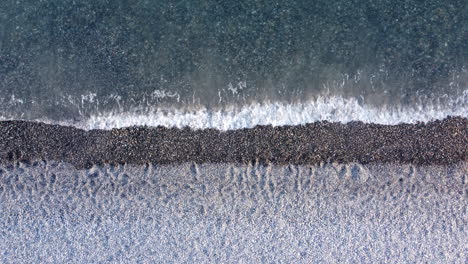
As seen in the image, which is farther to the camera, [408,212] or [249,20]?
[249,20]

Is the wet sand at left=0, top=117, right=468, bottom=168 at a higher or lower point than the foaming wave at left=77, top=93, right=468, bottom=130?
lower

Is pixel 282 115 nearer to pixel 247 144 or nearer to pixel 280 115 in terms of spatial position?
pixel 280 115

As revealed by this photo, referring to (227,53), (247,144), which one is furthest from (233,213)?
(227,53)

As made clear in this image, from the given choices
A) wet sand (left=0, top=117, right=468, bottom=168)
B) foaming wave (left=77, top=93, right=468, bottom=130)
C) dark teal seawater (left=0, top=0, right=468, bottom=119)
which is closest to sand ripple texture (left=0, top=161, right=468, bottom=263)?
wet sand (left=0, top=117, right=468, bottom=168)

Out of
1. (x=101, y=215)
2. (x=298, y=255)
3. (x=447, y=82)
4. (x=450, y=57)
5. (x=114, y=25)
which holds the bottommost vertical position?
(x=298, y=255)

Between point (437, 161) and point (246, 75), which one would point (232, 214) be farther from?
point (437, 161)

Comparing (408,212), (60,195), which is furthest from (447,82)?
(60,195)

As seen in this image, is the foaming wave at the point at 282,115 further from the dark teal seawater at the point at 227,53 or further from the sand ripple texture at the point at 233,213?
the sand ripple texture at the point at 233,213

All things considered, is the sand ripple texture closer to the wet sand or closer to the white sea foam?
the wet sand
